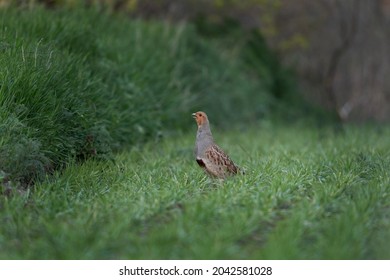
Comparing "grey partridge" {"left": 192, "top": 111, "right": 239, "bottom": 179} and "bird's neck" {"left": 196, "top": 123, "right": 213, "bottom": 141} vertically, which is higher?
"bird's neck" {"left": 196, "top": 123, "right": 213, "bottom": 141}

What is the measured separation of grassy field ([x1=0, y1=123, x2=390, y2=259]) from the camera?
5.52m

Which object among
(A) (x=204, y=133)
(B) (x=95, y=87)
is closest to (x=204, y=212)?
(A) (x=204, y=133)

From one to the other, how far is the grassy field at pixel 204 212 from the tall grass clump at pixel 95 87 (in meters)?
0.42

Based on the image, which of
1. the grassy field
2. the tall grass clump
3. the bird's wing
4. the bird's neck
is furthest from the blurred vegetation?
the bird's wing

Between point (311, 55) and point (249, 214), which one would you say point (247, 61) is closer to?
point (311, 55)

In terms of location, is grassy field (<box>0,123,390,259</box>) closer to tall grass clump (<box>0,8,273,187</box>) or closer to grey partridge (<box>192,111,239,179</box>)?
grey partridge (<box>192,111,239,179</box>)

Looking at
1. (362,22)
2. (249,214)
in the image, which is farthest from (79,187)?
(362,22)

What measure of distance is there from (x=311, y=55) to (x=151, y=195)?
20749mm

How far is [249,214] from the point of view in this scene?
247 inches

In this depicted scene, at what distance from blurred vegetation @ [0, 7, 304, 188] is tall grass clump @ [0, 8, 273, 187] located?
0.6 inches

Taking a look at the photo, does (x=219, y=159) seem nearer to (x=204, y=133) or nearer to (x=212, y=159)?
(x=212, y=159)

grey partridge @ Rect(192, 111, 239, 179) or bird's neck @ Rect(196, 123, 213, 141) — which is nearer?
grey partridge @ Rect(192, 111, 239, 179)

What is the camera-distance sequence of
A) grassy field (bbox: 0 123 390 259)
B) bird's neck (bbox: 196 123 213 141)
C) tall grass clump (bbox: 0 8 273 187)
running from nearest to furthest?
grassy field (bbox: 0 123 390 259) < tall grass clump (bbox: 0 8 273 187) < bird's neck (bbox: 196 123 213 141)

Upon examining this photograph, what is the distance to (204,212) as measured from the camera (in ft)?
20.3
